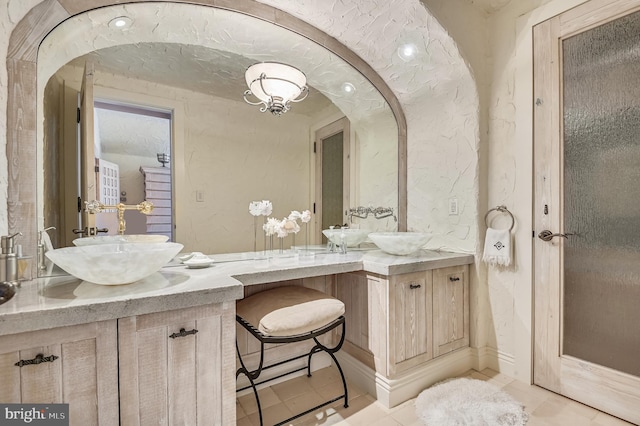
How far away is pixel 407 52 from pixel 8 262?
2.26 meters

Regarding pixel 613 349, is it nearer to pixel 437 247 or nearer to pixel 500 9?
pixel 437 247

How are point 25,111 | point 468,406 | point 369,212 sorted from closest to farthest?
point 25,111 → point 468,406 → point 369,212

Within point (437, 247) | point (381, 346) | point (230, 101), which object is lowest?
point (381, 346)

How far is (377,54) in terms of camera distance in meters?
2.04

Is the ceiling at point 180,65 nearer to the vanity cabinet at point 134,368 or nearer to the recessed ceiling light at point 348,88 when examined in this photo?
the recessed ceiling light at point 348,88

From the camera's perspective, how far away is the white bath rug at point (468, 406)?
1.51 meters

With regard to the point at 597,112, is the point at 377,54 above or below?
above

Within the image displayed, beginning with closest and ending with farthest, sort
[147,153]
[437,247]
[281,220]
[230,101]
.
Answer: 1. [147,153]
2. [230,101]
3. [281,220]
4. [437,247]

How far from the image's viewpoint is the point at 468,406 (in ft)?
5.28

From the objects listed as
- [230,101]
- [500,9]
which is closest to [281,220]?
[230,101]

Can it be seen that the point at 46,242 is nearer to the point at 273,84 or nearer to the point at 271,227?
the point at 271,227

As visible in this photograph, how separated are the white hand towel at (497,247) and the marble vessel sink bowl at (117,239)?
2.01 meters

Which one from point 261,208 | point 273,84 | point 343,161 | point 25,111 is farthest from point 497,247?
point 25,111

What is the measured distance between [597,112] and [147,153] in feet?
7.92
